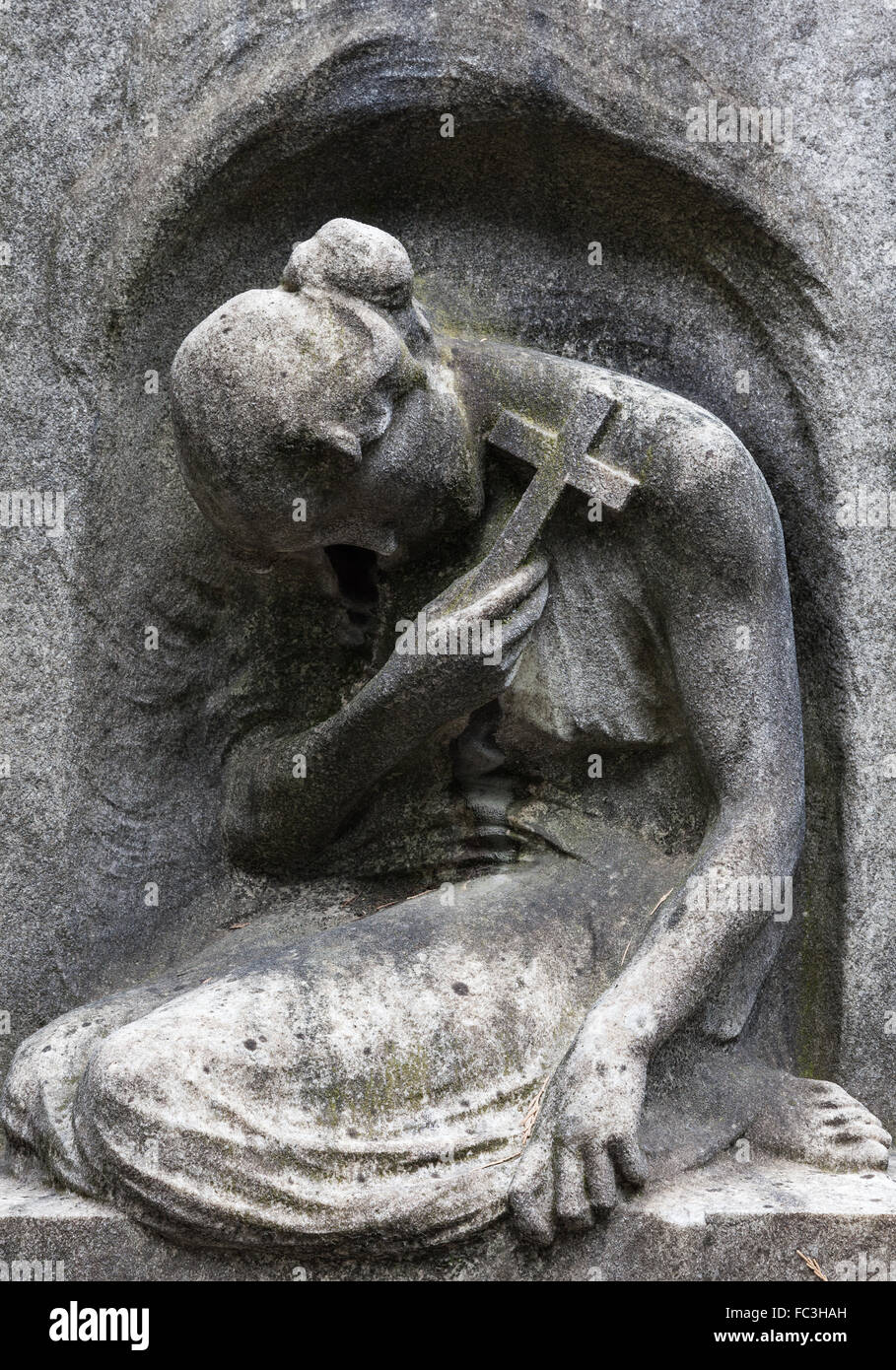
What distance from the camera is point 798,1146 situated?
→ 3025 millimetres

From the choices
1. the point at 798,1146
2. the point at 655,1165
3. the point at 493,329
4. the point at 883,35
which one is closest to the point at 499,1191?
the point at 655,1165

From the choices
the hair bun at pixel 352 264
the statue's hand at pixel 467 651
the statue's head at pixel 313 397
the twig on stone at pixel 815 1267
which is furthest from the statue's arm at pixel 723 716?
the hair bun at pixel 352 264

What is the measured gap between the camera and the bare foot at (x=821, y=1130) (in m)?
3.01

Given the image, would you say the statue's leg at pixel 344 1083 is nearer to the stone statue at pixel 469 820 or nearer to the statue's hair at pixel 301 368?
the stone statue at pixel 469 820

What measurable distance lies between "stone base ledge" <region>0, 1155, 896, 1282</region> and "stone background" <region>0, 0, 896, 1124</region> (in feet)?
2.06

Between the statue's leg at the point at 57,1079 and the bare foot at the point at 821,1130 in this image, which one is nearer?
the statue's leg at the point at 57,1079

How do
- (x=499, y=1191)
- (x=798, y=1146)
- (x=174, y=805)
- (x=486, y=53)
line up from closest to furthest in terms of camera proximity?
(x=499, y=1191) < (x=798, y=1146) < (x=486, y=53) < (x=174, y=805)

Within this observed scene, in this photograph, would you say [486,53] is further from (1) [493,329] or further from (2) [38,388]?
(2) [38,388]

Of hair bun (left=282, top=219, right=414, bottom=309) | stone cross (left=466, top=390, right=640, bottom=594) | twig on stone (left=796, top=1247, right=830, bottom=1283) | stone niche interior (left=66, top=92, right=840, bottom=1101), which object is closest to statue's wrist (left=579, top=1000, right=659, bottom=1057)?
twig on stone (left=796, top=1247, right=830, bottom=1283)

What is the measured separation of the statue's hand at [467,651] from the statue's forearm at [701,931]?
1.69 ft

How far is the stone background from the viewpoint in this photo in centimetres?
330

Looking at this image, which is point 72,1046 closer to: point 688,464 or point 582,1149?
point 582,1149

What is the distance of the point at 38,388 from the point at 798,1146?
206cm

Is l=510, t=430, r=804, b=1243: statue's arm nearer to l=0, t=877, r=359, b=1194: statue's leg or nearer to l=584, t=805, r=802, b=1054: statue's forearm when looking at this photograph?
l=584, t=805, r=802, b=1054: statue's forearm
